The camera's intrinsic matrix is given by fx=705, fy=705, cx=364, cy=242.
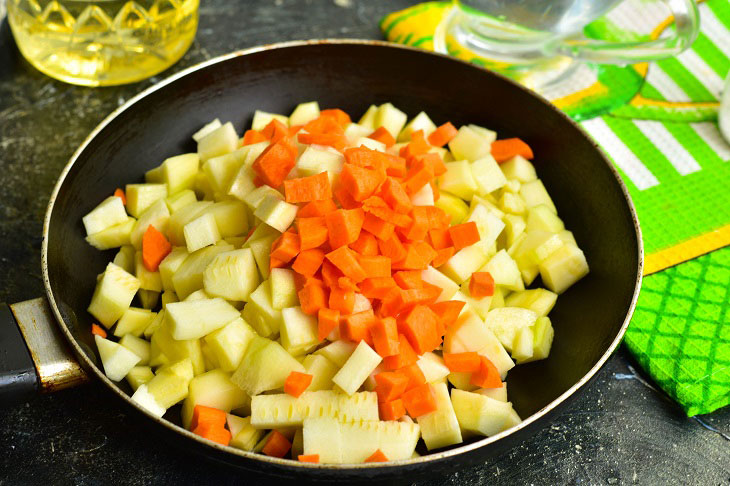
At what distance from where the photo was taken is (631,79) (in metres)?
1.71

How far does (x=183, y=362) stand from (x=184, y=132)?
0.56 metres

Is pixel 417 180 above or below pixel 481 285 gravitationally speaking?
above

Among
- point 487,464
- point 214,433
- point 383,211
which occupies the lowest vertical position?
point 487,464

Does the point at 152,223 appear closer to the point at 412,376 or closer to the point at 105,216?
the point at 105,216

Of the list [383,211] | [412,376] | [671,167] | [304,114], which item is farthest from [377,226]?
[671,167]

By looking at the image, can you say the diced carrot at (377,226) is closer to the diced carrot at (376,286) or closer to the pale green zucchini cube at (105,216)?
the diced carrot at (376,286)

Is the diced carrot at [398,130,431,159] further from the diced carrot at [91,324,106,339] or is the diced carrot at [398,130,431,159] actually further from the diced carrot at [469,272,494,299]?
the diced carrot at [91,324,106,339]

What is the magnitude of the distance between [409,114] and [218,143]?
419 mm

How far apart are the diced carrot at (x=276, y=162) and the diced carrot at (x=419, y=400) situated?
1.31 ft

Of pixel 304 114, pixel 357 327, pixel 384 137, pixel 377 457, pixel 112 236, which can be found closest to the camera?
pixel 377 457

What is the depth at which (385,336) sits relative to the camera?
1000 millimetres

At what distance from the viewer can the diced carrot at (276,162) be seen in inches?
44.8

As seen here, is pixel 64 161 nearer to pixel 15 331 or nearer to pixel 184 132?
pixel 184 132

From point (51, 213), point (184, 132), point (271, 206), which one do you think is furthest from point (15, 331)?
point (184, 132)
